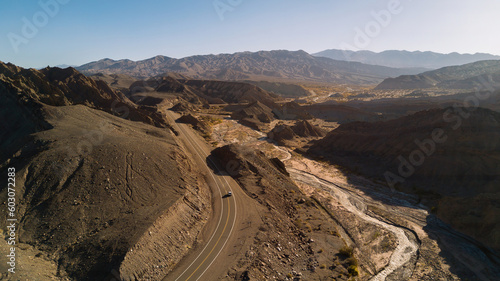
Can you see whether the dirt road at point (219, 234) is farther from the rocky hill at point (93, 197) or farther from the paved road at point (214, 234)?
the rocky hill at point (93, 197)

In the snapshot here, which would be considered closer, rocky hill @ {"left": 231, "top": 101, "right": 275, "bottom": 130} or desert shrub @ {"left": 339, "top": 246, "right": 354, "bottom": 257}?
desert shrub @ {"left": 339, "top": 246, "right": 354, "bottom": 257}

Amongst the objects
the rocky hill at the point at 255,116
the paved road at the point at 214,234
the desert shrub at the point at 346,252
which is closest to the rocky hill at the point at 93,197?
the paved road at the point at 214,234

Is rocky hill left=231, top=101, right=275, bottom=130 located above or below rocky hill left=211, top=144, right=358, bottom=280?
above

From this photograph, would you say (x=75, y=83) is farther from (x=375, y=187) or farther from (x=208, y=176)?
(x=375, y=187)

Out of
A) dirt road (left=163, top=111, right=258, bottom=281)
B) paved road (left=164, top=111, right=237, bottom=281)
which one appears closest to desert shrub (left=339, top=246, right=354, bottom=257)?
dirt road (left=163, top=111, right=258, bottom=281)

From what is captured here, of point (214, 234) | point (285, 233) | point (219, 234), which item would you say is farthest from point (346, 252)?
point (214, 234)

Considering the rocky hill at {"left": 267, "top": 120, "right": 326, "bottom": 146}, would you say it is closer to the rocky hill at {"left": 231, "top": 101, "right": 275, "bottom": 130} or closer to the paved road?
the rocky hill at {"left": 231, "top": 101, "right": 275, "bottom": 130}

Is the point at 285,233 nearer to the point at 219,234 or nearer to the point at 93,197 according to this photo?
the point at 219,234

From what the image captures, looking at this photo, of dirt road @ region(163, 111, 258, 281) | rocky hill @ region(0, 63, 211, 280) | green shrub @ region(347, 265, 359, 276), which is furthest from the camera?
green shrub @ region(347, 265, 359, 276)
